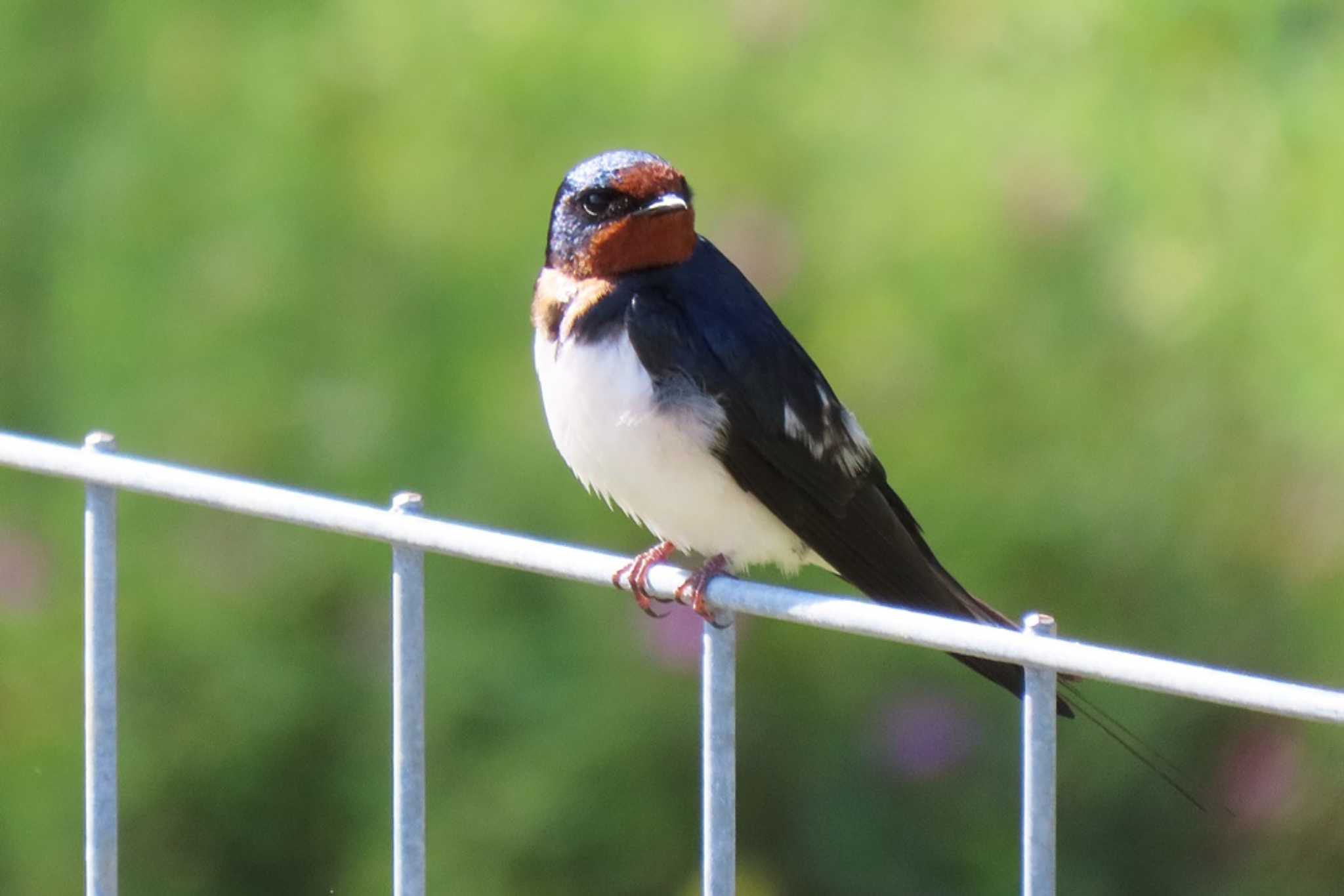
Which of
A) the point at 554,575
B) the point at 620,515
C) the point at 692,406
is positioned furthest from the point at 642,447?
the point at 620,515

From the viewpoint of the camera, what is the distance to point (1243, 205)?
3.63 meters

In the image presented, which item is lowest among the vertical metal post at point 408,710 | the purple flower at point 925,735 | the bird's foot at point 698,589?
the vertical metal post at point 408,710

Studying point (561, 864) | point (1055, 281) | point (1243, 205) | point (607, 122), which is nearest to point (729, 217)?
point (607, 122)

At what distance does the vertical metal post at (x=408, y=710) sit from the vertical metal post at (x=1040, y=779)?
49 centimetres

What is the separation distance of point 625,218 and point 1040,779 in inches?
52.3

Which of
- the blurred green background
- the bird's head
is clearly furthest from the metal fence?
the blurred green background

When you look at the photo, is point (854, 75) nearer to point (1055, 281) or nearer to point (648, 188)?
point (1055, 281)

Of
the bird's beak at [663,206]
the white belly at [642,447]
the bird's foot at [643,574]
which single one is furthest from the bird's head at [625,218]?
the bird's foot at [643,574]

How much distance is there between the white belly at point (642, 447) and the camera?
2.54m

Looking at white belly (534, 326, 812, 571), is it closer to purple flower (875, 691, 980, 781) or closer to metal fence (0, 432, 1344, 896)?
metal fence (0, 432, 1344, 896)

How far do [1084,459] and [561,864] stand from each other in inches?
39.5

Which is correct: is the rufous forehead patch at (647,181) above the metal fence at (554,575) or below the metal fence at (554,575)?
above

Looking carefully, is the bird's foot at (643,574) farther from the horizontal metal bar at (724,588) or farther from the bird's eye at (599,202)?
the bird's eye at (599,202)

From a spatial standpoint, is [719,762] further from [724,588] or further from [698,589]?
[698,589]
